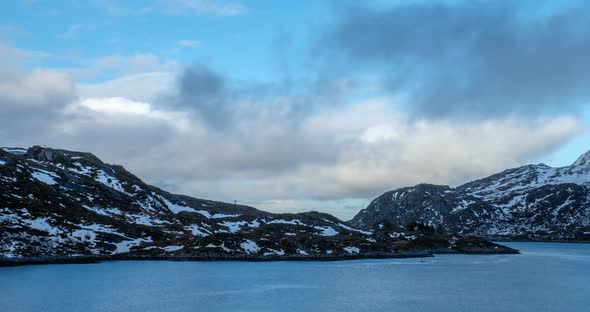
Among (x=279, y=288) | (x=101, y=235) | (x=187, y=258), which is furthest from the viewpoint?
(x=101, y=235)

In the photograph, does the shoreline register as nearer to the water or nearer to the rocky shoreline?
the rocky shoreline

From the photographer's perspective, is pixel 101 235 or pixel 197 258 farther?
pixel 101 235

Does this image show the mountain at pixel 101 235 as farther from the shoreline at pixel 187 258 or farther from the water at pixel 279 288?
the water at pixel 279 288

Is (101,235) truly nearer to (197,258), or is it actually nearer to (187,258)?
(187,258)

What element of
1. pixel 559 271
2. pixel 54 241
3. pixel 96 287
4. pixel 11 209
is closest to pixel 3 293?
pixel 96 287

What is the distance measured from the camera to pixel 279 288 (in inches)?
3561

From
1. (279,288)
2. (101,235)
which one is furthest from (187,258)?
(279,288)

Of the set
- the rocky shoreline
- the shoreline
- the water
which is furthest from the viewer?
the rocky shoreline

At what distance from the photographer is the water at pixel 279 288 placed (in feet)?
232

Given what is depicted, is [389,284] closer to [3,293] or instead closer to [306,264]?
[306,264]

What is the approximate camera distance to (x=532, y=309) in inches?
2781

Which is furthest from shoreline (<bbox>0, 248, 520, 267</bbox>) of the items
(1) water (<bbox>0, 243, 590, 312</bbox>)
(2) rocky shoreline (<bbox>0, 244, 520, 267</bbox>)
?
(1) water (<bbox>0, 243, 590, 312</bbox>)

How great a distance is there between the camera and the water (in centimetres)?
7081

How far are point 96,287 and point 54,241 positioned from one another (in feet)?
182
